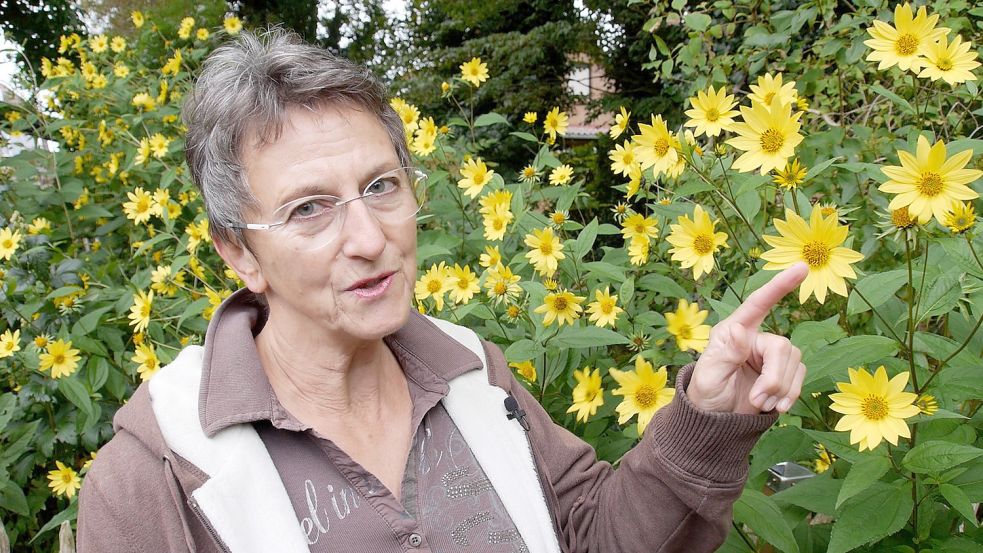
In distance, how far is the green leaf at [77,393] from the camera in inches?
80.9

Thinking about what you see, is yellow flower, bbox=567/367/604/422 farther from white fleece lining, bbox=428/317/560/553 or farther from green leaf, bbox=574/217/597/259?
green leaf, bbox=574/217/597/259

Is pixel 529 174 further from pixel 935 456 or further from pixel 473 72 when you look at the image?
pixel 935 456

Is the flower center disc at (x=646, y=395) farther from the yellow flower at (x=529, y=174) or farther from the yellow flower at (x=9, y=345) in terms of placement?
the yellow flower at (x=9, y=345)

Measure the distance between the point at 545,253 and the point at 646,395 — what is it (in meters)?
0.45

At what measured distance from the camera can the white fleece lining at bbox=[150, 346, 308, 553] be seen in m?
1.05

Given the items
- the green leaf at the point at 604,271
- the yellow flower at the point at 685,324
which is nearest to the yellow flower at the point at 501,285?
the green leaf at the point at 604,271

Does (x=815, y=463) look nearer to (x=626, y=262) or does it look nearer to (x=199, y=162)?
(x=626, y=262)

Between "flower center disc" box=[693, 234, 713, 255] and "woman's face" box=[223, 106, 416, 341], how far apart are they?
Result: 52cm

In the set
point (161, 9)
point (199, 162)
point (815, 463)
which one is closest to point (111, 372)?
point (199, 162)

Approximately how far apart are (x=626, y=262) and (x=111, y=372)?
1.51m

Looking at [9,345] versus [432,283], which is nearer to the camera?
[432,283]

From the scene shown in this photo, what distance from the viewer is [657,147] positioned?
1425mm

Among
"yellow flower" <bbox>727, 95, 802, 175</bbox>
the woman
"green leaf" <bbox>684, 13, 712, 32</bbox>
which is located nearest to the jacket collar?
the woman

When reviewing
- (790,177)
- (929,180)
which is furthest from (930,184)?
(790,177)
